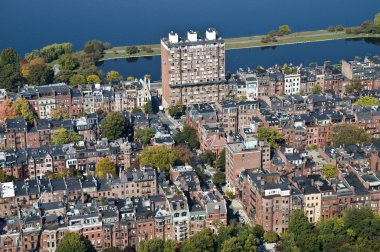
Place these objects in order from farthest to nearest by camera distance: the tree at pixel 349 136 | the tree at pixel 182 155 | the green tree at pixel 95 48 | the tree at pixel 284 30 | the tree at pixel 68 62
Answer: the tree at pixel 284 30, the green tree at pixel 95 48, the tree at pixel 68 62, the tree at pixel 349 136, the tree at pixel 182 155

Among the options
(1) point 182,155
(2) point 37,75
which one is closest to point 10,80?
(2) point 37,75

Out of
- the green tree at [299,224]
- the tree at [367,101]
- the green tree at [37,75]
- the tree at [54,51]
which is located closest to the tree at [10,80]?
the green tree at [37,75]

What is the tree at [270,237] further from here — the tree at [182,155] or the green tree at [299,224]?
the tree at [182,155]

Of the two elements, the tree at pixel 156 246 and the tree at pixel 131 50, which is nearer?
the tree at pixel 156 246

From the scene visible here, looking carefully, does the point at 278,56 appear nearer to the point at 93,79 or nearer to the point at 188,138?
the point at 93,79

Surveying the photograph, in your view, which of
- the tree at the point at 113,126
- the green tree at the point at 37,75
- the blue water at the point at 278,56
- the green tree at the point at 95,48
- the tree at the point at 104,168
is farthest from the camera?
the green tree at the point at 95,48

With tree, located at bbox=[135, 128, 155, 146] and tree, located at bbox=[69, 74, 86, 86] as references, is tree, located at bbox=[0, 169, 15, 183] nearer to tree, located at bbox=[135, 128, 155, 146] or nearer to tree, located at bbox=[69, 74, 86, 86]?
tree, located at bbox=[135, 128, 155, 146]
